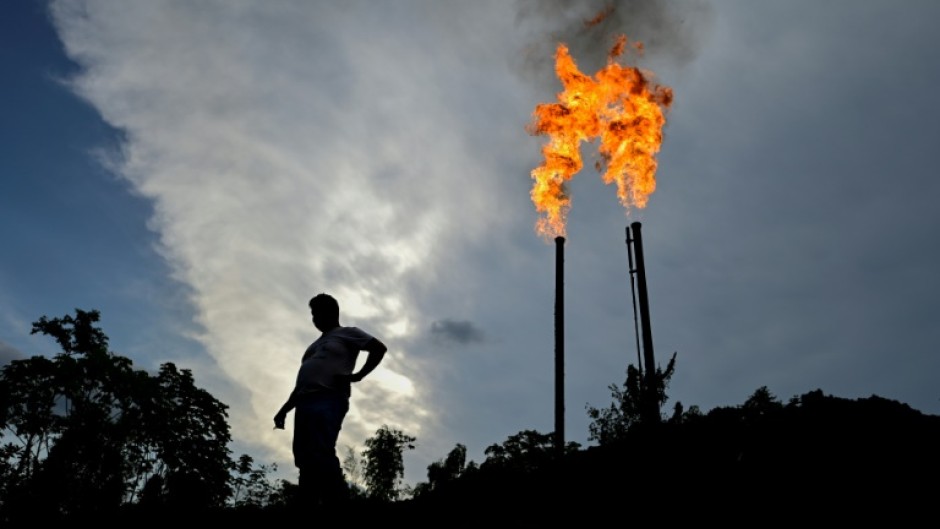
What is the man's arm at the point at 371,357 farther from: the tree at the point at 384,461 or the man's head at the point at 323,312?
the tree at the point at 384,461

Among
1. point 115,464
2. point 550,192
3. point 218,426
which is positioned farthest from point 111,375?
point 550,192

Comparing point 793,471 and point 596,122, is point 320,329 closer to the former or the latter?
point 793,471

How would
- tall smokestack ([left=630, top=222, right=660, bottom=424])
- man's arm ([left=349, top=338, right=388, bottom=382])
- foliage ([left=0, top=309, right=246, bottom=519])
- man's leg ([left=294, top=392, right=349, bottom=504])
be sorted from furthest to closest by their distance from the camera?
1. foliage ([left=0, top=309, right=246, bottom=519])
2. tall smokestack ([left=630, top=222, right=660, bottom=424])
3. man's arm ([left=349, top=338, right=388, bottom=382])
4. man's leg ([left=294, top=392, right=349, bottom=504])

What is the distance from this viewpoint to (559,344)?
14.0 metres

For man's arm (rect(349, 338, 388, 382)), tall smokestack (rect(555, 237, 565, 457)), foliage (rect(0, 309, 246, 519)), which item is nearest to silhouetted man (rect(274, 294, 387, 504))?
man's arm (rect(349, 338, 388, 382))

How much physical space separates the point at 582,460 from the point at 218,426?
19.5 metres

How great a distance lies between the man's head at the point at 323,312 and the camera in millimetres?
5199

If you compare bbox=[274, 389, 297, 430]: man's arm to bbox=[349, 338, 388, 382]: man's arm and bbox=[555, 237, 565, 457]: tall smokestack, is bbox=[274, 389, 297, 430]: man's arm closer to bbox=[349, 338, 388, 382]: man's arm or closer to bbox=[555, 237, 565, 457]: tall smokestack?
bbox=[349, 338, 388, 382]: man's arm

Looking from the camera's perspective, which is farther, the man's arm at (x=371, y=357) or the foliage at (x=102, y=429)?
the foliage at (x=102, y=429)

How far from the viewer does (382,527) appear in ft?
17.3

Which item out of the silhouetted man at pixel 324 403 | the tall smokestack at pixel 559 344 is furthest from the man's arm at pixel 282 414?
the tall smokestack at pixel 559 344

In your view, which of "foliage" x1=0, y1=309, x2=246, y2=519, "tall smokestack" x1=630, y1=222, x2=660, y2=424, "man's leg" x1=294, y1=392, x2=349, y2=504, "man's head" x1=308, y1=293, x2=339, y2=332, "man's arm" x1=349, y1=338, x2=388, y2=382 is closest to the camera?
"man's leg" x1=294, y1=392, x2=349, y2=504

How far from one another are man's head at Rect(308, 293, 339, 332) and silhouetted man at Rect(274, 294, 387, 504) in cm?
8

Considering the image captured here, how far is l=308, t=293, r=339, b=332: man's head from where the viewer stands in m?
5.20
